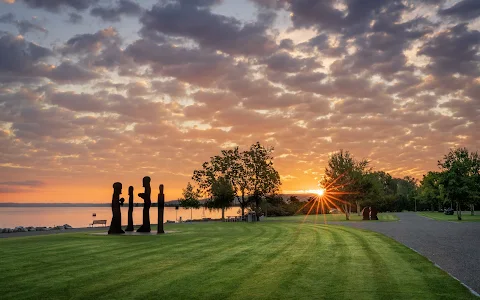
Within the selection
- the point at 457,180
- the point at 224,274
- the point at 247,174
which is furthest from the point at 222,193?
the point at 224,274

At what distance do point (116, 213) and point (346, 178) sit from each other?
132 ft

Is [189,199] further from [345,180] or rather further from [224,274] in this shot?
[224,274]

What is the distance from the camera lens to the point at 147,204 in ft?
113

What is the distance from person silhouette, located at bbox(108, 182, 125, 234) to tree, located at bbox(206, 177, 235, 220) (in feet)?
115

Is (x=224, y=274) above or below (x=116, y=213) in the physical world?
below

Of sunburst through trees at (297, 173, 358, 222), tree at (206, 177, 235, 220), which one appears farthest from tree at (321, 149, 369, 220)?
tree at (206, 177, 235, 220)

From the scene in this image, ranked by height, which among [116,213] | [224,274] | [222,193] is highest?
[222,193]

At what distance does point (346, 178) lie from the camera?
63.7 metres

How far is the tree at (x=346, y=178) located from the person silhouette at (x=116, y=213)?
37.7 m

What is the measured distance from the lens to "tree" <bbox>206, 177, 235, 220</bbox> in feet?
228

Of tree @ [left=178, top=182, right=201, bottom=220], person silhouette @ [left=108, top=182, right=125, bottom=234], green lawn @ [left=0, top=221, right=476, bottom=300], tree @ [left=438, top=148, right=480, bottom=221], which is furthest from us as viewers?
tree @ [left=178, top=182, right=201, bottom=220]

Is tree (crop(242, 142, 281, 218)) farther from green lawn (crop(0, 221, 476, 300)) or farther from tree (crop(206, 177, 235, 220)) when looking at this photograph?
green lawn (crop(0, 221, 476, 300))

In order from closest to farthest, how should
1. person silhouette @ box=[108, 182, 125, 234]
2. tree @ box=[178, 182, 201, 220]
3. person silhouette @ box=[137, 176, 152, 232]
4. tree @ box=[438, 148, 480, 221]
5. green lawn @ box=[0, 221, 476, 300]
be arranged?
green lawn @ box=[0, 221, 476, 300] → person silhouette @ box=[108, 182, 125, 234] → person silhouette @ box=[137, 176, 152, 232] → tree @ box=[438, 148, 480, 221] → tree @ box=[178, 182, 201, 220]

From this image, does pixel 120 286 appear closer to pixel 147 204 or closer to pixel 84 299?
pixel 84 299
